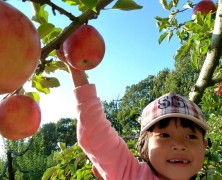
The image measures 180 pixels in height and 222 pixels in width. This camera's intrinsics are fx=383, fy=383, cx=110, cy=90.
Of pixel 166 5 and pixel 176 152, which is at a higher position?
pixel 166 5

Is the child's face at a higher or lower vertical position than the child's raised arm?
lower

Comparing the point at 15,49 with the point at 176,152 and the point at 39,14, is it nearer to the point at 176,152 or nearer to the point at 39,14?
the point at 39,14

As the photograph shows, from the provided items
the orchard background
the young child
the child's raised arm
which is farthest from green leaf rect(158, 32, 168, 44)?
the child's raised arm

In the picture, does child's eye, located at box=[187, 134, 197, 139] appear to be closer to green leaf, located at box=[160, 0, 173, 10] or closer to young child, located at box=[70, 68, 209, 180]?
young child, located at box=[70, 68, 209, 180]

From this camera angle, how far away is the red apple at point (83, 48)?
2.96 ft

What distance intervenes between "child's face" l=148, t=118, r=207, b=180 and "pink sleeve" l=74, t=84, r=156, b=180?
0.32ft

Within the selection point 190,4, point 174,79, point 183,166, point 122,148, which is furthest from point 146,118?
point 174,79

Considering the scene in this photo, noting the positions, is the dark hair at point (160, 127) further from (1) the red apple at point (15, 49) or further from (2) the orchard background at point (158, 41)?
(1) the red apple at point (15, 49)

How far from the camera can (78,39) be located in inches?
35.9

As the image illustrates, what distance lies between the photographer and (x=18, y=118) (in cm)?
98

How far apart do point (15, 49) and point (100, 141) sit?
0.87 meters

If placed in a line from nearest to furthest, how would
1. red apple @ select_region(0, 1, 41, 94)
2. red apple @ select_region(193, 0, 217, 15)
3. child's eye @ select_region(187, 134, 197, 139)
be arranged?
1. red apple @ select_region(0, 1, 41, 94)
2. child's eye @ select_region(187, 134, 197, 139)
3. red apple @ select_region(193, 0, 217, 15)

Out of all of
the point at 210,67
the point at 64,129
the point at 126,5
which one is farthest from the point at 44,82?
the point at 64,129

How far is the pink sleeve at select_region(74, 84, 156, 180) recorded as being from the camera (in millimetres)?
1329
